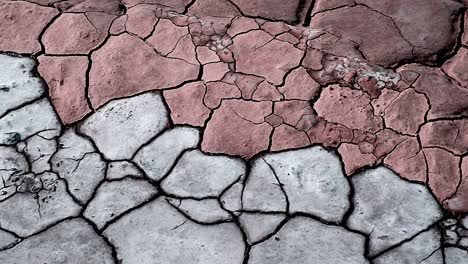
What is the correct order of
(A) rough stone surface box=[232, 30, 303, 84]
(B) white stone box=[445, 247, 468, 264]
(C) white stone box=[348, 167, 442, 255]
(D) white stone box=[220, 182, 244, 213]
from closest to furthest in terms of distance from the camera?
(B) white stone box=[445, 247, 468, 264], (C) white stone box=[348, 167, 442, 255], (D) white stone box=[220, 182, 244, 213], (A) rough stone surface box=[232, 30, 303, 84]

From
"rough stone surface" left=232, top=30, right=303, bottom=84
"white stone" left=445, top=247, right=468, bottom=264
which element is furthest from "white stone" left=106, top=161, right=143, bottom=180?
"white stone" left=445, top=247, right=468, bottom=264

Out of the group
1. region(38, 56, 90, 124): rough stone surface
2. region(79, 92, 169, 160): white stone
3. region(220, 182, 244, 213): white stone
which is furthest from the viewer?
region(38, 56, 90, 124): rough stone surface

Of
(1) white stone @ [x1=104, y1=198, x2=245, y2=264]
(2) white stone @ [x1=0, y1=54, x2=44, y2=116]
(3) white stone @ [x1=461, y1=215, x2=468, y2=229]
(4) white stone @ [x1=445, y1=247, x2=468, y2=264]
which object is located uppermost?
(2) white stone @ [x1=0, y1=54, x2=44, y2=116]

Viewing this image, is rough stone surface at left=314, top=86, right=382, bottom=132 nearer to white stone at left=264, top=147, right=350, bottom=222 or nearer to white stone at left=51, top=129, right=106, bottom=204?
white stone at left=264, top=147, right=350, bottom=222

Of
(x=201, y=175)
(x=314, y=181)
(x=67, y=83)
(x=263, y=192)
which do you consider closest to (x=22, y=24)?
(x=67, y=83)

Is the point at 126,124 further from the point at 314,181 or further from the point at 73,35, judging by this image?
the point at 314,181

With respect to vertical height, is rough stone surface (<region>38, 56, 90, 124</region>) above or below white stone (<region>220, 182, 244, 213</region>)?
above
